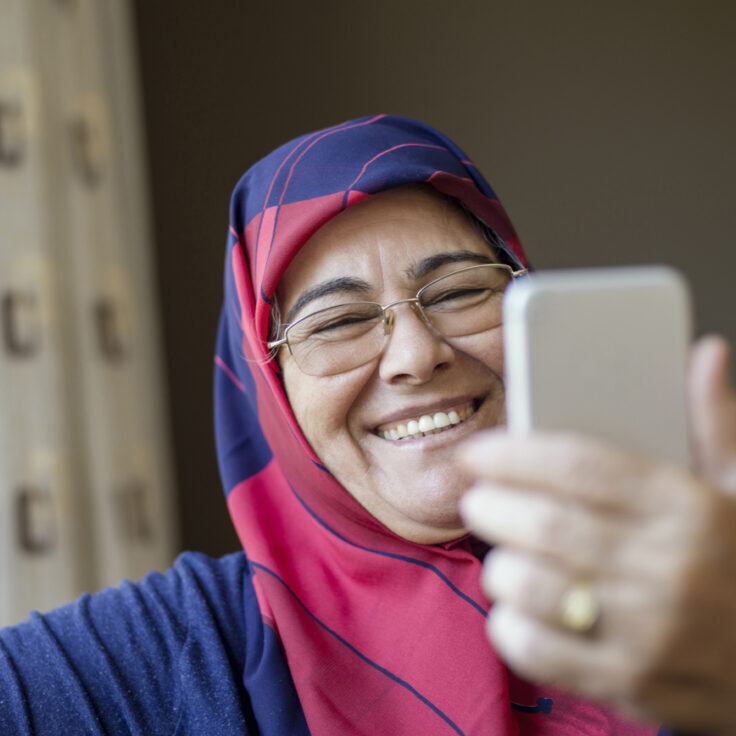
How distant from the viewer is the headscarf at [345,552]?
0.93 meters

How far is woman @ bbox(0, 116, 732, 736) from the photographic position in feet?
3.08

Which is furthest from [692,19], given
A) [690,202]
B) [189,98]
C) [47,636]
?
[47,636]

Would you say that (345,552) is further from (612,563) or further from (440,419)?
(612,563)

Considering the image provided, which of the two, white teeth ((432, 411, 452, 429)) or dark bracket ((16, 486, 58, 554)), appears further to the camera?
dark bracket ((16, 486, 58, 554))

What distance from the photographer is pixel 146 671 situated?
3.21ft

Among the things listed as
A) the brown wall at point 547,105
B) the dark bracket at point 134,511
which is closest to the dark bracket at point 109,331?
the dark bracket at point 134,511

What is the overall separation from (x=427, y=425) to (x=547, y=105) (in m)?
1.90

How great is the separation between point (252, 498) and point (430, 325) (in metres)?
0.38

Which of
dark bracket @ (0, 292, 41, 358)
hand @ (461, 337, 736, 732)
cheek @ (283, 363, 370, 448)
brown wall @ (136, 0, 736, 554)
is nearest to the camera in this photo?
hand @ (461, 337, 736, 732)

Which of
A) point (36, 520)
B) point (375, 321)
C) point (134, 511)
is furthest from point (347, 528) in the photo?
point (134, 511)

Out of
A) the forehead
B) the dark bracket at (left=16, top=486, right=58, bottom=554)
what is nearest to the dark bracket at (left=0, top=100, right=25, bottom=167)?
the dark bracket at (left=16, top=486, right=58, bottom=554)

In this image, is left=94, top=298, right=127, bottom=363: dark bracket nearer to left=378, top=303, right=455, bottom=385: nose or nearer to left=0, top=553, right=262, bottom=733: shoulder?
left=0, top=553, right=262, bottom=733: shoulder

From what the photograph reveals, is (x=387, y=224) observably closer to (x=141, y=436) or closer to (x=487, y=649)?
(x=487, y=649)

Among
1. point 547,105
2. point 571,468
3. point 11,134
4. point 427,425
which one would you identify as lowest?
point 427,425
